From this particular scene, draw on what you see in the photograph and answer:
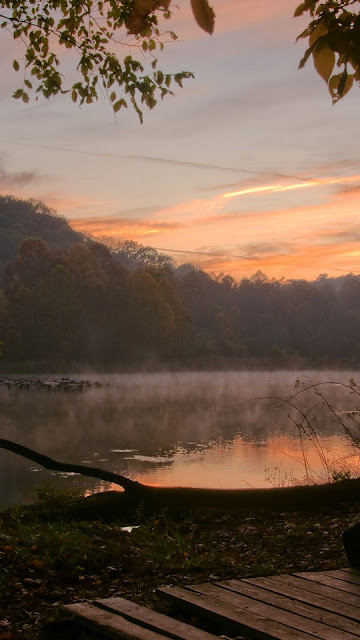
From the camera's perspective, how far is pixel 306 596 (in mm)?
3896

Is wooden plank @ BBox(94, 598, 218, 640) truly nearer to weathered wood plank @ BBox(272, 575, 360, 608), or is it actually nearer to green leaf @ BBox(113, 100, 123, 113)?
weathered wood plank @ BBox(272, 575, 360, 608)

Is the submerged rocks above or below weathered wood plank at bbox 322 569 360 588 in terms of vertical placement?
below

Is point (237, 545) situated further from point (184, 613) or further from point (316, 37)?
point (316, 37)

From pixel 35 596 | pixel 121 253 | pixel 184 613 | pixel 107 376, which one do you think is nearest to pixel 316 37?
pixel 184 613

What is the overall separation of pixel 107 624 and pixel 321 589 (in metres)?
1.11

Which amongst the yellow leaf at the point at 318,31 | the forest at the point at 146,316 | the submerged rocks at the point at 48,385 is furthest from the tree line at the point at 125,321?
the yellow leaf at the point at 318,31

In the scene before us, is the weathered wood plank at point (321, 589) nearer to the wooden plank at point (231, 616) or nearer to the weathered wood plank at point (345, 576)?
the weathered wood plank at point (345, 576)

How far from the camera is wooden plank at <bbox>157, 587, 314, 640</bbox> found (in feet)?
11.2

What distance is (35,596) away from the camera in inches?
203

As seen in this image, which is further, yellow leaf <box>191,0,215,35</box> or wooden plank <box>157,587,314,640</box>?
wooden plank <box>157,587,314,640</box>

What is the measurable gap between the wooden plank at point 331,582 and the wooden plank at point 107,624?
3.43 feet

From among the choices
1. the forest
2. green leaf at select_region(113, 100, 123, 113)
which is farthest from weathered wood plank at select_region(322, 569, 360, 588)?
the forest

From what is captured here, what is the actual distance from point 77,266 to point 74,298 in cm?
379

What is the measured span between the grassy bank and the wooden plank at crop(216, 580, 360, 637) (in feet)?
2.11
